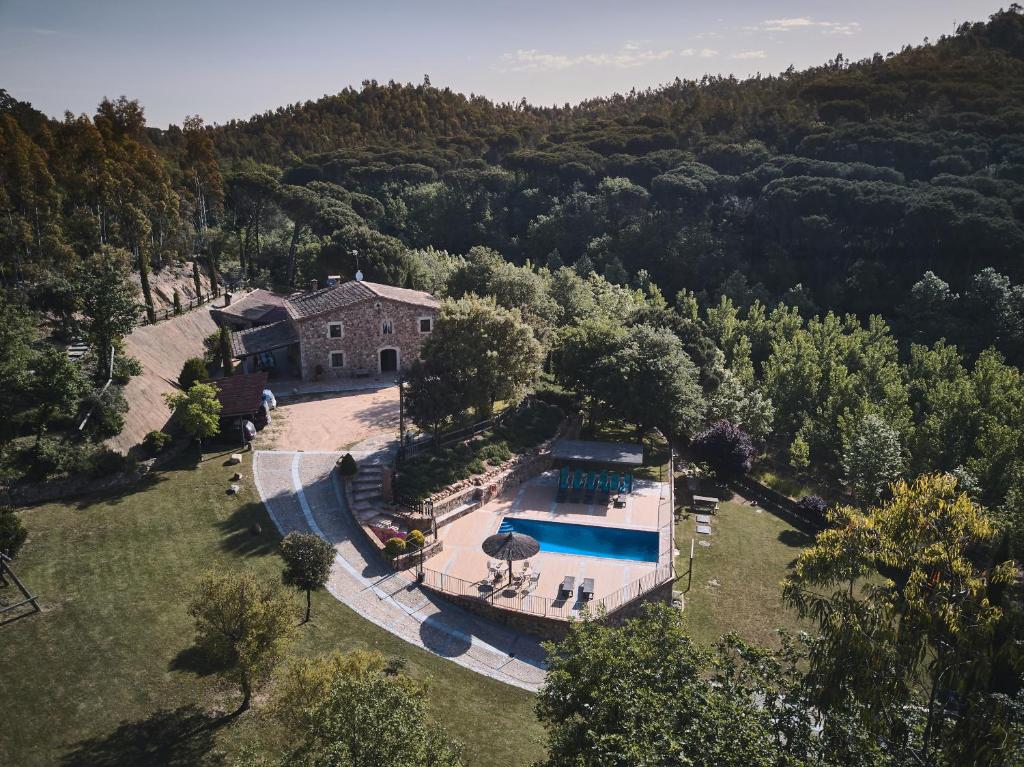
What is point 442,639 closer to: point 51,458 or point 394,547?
point 394,547

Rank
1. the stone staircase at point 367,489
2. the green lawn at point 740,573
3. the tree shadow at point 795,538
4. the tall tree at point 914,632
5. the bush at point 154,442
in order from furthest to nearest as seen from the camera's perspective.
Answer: the tree shadow at point 795,538, the bush at point 154,442, the stone staircase at point 367,489, the green lawn at point 740,573, the tall tree at point 914,632

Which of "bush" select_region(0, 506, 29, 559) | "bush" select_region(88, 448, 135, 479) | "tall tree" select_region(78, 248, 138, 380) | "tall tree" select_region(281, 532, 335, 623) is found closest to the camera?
"tall tree" select_region(281, 532, 335, 623)

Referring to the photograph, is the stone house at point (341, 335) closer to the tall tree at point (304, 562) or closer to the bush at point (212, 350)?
the bush at point (212, 350)

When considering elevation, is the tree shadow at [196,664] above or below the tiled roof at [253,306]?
below

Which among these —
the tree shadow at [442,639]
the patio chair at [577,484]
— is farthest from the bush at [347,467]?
the patio chair at [577,484]

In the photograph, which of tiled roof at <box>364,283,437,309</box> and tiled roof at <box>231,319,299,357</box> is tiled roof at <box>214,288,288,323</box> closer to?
tiled roof at <box>231,319,299,357</box>

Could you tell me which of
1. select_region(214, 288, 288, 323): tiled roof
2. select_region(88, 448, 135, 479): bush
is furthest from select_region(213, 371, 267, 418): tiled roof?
select_region(214, 288, 288, 323): tiled roof

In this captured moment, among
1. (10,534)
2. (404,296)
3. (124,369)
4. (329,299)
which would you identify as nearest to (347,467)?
(124,369)
